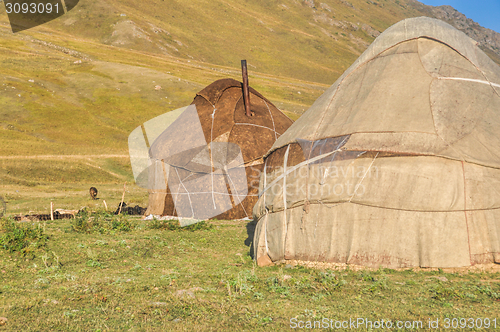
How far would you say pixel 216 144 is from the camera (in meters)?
15.1

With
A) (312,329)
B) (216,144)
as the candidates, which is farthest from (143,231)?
(312,329)

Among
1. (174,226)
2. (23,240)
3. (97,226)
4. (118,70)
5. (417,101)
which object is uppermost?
(118,70)

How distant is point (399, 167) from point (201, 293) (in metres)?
4.36

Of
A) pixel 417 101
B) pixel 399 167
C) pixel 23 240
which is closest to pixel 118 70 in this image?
pixel 23 240

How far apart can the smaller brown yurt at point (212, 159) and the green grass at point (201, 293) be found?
208 inches

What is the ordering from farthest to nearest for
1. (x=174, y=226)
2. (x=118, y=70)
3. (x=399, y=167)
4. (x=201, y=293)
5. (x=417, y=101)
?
(x=118, y=70)
(x=174, y=226)
(x=417, y=101)
(x=399, y=167)
(x=201, y=293)

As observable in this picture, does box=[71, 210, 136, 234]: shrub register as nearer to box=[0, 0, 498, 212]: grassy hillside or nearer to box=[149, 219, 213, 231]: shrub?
box=[149, 219, 213, 231]: shrub

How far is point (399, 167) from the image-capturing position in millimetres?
7934

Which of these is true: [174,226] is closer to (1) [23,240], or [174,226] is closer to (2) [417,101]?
(1) [23,240]

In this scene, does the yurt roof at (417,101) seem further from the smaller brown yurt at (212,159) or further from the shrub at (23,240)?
the shrub at (23,240)

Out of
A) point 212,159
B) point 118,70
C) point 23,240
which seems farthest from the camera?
point 118,70

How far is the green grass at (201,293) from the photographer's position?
5.45 meters

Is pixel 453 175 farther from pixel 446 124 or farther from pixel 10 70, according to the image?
pixel 10 70

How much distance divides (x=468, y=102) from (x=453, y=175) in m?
1.91
